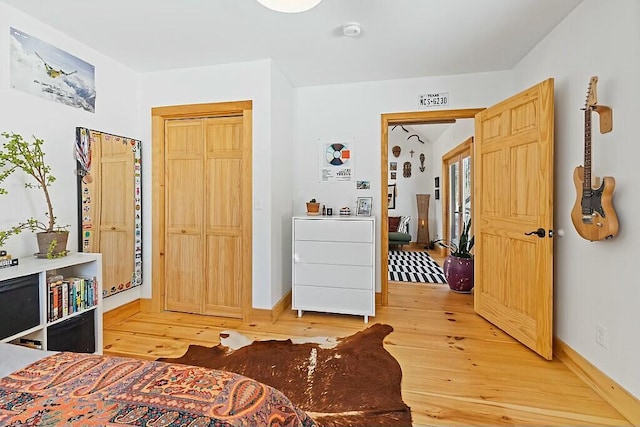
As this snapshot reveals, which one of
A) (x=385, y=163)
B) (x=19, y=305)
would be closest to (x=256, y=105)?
(x=385, y=163)

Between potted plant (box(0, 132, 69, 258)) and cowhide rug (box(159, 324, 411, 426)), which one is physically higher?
potted plant (box(0, 132, 69, 258))

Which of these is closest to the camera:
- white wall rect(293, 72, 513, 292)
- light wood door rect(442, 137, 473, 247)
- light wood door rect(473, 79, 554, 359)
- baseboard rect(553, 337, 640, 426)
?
baseboard rect(553, 337, 640, 426)

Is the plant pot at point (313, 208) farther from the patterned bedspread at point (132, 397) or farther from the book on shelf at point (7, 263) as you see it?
the patterned bedspread at point (132, 397)

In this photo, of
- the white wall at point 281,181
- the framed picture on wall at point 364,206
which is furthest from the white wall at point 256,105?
the framed picture on wall at point 364,206

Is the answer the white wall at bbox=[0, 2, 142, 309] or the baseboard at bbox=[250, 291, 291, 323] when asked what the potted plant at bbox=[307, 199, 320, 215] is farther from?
the white wall at bbox=[0, 2, 142, 309]

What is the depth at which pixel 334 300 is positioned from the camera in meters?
3.21

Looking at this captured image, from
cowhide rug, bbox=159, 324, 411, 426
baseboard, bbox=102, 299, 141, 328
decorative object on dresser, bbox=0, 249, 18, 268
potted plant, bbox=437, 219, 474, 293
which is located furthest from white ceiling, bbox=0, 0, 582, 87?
cowhide rug, bbox=159, 324, 411, 426

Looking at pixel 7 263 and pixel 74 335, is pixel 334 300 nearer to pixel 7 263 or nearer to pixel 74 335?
pixel 74 335

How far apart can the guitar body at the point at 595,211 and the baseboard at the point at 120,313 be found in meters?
3.80

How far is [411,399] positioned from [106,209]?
2.89 meters

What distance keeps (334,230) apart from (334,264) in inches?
13.0

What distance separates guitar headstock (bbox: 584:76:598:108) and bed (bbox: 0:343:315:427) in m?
2.30

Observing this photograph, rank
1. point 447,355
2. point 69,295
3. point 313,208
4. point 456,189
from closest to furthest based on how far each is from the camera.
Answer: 1. point 69,295
2. point 447,355
3. point 313,208
4. point 456,189

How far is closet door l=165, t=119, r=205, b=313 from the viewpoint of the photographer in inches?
130
